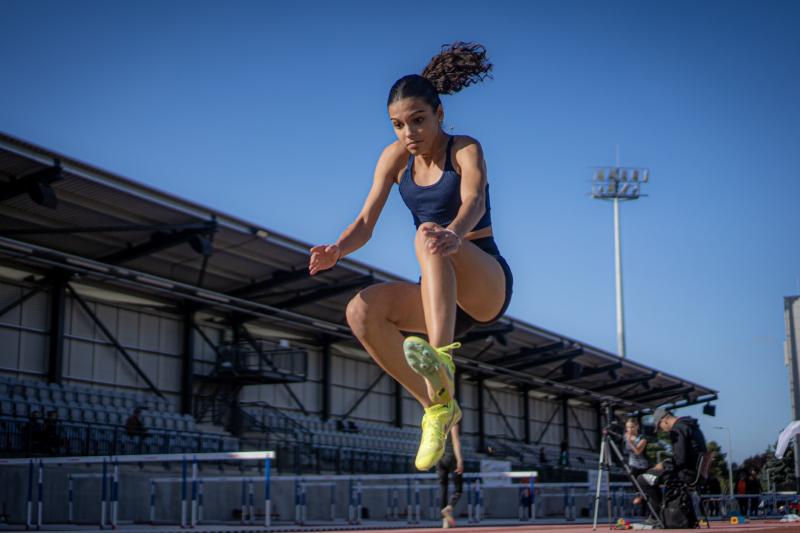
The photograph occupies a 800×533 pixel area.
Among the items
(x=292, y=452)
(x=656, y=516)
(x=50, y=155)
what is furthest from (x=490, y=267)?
(x=292, y=452)

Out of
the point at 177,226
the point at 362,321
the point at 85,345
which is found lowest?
the point at 362,321

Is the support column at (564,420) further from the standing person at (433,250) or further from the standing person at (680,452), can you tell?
the standing person at (433,250)

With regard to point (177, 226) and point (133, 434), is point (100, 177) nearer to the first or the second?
point (177, 226)

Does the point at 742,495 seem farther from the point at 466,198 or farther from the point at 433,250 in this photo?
the point at 433,250

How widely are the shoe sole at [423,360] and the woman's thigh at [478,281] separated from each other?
285 mm

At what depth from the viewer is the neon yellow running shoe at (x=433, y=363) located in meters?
3.04

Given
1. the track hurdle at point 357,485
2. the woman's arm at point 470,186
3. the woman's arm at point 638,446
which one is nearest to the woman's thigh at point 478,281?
the woman's arm at point 470,186

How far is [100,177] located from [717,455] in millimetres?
52916

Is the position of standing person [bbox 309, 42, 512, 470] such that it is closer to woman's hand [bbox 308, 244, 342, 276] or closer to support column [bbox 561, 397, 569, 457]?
woman's hand [bbox 308, 244, 342, 276]

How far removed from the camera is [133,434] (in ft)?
63.7

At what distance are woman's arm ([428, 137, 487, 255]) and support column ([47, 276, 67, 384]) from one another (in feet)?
69.6

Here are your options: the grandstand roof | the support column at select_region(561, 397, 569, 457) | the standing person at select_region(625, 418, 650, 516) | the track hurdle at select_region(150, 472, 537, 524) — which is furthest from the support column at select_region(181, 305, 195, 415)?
the support column at select_region(561, 397, 569, 457)

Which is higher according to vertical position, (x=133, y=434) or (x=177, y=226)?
(x=177, y=226)

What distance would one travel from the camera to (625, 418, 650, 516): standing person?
10555 mm
